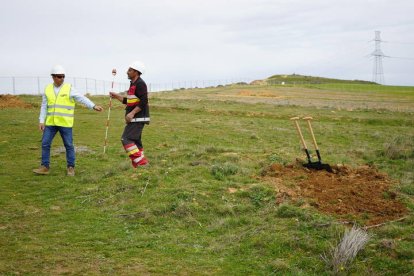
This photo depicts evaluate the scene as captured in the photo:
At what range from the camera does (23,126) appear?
19.6 metres

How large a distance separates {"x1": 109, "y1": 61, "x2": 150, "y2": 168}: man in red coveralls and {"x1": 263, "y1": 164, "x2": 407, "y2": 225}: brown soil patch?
9.84 feet

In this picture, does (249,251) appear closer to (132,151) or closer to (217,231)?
(217,231)

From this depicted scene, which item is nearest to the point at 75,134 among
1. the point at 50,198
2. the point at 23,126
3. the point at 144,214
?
the point at 23,126

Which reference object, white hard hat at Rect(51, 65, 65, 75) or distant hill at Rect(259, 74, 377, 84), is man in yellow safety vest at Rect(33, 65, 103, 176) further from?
distant hill at Rect(259, 74, 377, 84)

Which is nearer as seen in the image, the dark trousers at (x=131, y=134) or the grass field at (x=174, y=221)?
the grass field at (x=174, y=221)

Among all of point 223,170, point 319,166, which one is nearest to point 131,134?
point 223,170

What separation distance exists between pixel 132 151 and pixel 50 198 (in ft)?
7.39

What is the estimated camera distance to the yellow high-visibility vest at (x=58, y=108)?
1098cm

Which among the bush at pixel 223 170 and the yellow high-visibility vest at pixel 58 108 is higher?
the yellow high-visibility vest at pixel 58 108

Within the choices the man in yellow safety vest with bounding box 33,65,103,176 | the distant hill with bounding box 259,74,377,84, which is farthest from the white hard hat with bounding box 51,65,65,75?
the distant hill with bounding box 259,74,377,84

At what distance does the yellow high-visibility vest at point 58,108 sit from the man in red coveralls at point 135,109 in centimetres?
115

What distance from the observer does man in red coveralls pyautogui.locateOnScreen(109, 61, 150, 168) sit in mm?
10695

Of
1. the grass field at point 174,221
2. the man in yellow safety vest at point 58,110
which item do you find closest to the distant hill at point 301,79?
the grass field at point 174,221

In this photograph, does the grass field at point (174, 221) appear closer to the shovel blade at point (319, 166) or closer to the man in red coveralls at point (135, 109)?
the man in red coveralls at point (135, 109)
